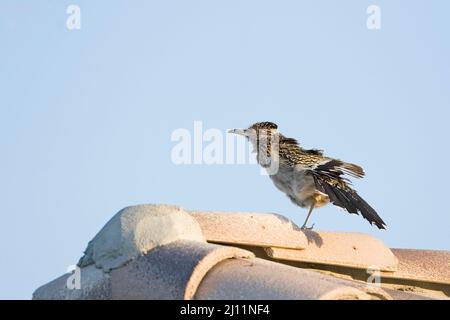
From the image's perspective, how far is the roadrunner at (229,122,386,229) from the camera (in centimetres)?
652

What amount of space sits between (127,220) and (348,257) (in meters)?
1.67

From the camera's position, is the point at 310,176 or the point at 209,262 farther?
the point at 310,176

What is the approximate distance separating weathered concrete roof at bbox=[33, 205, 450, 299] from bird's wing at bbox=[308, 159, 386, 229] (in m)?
1.70

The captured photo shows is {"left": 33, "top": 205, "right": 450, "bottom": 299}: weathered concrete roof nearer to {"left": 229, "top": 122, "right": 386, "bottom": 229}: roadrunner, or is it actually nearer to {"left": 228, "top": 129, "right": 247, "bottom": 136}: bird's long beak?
{"left": 229, "top": 122, "right": 386, "bottom": 229}: roadrunner

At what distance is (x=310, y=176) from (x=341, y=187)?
0.35 metres

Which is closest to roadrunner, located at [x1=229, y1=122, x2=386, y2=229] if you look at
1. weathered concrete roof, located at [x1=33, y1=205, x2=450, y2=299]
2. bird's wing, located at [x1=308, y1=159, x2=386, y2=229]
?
bird's wing, located at [x1=308, y1=159, x2=386, y2=229]

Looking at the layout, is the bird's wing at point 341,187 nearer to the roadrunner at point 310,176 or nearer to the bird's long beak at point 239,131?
the roadrunner at point 310,176

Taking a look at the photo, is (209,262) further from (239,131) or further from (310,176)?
(239,131)

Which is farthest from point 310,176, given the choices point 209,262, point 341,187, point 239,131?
point 209,262

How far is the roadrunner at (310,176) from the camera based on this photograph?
6.52 metres

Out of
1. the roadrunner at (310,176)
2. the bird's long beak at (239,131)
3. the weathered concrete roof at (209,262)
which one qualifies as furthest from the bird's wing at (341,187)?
the weathered concrete roof at (209,262)

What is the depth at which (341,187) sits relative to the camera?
6.71 metres
